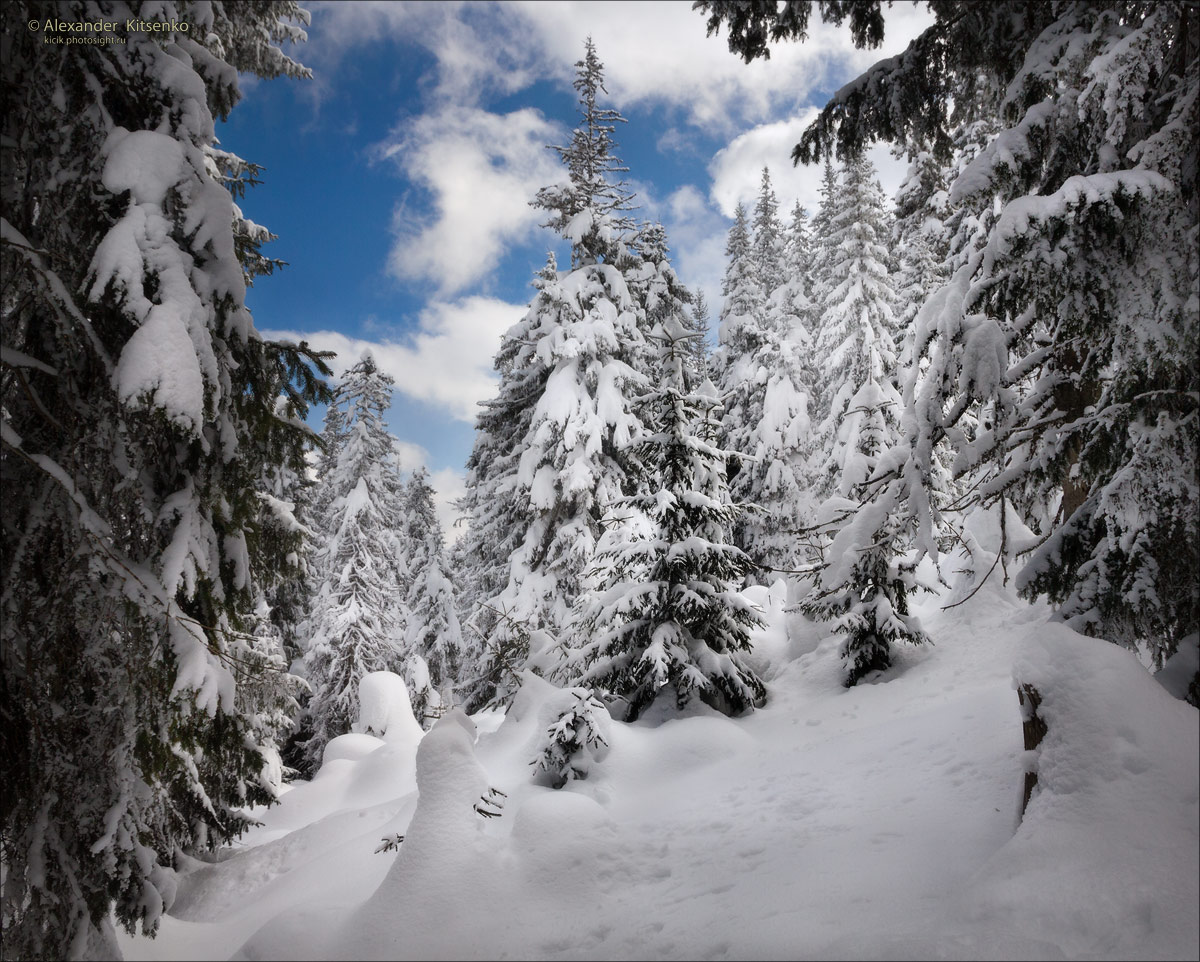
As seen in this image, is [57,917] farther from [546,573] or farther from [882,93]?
[546,573]

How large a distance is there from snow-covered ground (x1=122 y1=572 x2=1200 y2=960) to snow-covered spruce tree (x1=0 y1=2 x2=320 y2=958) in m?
1.37

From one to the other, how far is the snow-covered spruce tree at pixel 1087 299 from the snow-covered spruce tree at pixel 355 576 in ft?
62.4

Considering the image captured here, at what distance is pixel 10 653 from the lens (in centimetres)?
368

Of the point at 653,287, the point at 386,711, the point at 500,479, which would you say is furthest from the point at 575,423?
the point at 386,711

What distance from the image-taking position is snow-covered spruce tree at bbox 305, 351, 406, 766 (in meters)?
20.2

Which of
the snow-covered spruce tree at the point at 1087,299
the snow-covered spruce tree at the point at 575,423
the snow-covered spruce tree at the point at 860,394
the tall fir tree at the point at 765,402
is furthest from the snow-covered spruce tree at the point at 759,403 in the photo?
the snow-covered spruce tree at the point at 1087,299

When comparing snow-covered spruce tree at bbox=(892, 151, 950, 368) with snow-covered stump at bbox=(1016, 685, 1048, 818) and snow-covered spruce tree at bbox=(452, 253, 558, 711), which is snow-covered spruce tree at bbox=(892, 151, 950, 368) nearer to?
snow-covered spruce tree at bbox=(452, 253, 558, 711)

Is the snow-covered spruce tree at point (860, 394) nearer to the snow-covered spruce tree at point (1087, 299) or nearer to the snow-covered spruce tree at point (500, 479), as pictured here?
the snow-covered spruce tree at point (1087, 299)

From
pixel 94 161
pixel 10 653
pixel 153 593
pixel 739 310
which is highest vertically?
pixel 739 310

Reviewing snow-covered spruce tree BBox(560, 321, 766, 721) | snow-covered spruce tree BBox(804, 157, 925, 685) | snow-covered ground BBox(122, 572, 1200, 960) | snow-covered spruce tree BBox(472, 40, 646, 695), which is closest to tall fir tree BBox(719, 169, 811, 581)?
snow-covered spruce tree BBox(804, 157, 925, 685)

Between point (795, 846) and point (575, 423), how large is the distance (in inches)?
385

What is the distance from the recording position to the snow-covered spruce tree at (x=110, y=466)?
3.91 metres

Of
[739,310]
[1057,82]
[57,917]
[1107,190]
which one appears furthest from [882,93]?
[739,310]

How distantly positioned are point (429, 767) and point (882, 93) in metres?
7.15
